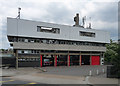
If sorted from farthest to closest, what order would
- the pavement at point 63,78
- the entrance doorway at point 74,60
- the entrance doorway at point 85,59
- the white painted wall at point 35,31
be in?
the entrance doorway at point 85,59, the entrance doorway at point 74,60, the white painted wall at point 35,31, the pavement at point 63,78

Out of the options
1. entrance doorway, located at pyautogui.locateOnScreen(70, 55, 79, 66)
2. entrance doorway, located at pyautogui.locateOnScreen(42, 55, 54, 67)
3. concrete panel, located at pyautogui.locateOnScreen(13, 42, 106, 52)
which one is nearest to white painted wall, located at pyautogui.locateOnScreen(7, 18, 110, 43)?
concrete panel, located at pyautogui.locateOnScreen(13, 42, 106, 52)

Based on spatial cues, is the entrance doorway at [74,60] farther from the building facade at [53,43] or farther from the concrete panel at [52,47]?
the concrete panel at [52,47]

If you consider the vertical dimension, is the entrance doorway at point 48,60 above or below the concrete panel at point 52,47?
below

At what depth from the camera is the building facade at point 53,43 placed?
25.6 m

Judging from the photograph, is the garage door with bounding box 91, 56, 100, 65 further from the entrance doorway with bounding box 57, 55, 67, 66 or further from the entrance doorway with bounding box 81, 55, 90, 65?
the entrance doorway with bounding box 57, 55, 67, 66

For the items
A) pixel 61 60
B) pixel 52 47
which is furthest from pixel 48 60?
pixel 52 47

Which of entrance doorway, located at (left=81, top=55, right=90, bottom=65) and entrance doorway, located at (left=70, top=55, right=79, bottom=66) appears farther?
entrance doorway, located at (left=81, top=55, right=90, bottom=65)

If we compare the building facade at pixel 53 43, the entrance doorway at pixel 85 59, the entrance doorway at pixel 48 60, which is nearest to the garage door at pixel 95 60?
the building facade at pixel 53 43

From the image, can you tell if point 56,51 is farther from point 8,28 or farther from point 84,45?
point 8,28

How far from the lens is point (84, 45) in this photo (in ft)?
108

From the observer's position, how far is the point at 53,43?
97.1 ft

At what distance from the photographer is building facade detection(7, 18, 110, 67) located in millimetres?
25594

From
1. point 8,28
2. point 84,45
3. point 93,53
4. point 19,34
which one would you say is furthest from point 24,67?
point 93,53

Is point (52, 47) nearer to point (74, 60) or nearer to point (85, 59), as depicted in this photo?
point (74, 60)
